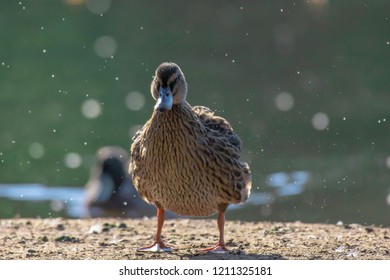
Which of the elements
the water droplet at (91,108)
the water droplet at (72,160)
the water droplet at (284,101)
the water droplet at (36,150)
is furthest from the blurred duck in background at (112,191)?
the water droplet at (284,101)

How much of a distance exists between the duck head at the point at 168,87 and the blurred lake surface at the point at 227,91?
195 inches

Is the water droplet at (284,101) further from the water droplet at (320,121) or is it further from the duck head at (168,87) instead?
the duck head at (168,87)

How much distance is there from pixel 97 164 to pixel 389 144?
15.9 ft

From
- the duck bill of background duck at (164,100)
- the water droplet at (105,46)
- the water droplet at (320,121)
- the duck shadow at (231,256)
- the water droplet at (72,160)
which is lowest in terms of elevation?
the duck shadow at (231,256)

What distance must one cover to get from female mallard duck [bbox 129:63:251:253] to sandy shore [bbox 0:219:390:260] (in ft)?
1.13

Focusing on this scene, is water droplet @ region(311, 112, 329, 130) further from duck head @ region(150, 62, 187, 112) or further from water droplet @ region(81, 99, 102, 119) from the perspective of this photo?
duck head @ region(150, 62, 187, 112)

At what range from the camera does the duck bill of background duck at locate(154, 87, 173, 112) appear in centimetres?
739

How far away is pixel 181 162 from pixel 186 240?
3.62 feet

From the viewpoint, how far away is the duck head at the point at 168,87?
745cm

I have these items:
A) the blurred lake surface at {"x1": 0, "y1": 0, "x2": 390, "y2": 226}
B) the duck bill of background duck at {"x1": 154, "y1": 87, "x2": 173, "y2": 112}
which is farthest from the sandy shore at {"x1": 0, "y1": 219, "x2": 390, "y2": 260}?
the blurred lake surface at {"x1": 0, "y1": 0, "x2": 390, "y2": 226}

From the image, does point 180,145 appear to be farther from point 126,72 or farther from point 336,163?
point 126,72

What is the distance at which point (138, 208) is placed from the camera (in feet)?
47.5

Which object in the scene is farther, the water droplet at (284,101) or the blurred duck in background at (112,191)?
the water droplet at (284,101)

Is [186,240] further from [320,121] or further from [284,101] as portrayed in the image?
[284,101]
